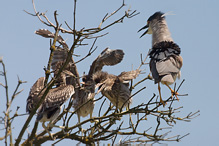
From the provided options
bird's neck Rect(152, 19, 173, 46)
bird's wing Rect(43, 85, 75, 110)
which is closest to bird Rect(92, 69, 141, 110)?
bird's wing Rect(43, 85, 75, 110)

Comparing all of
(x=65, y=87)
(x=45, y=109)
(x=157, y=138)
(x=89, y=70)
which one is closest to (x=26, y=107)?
(x=45, y=109)

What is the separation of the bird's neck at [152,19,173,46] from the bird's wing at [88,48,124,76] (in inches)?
44.7

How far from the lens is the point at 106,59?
5.64 meters

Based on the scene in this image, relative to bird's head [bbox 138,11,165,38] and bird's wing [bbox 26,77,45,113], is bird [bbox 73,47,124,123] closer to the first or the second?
bird's wing [bbox 26,77,45,113]

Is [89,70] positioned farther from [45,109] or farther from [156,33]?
[156,33]

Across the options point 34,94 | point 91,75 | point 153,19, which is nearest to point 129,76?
point 91,75

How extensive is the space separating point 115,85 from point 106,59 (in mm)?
455

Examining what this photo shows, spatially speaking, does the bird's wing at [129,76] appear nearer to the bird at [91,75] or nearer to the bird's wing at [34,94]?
the bird at [91,75]

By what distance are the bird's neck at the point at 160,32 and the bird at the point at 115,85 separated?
1311 millimetres

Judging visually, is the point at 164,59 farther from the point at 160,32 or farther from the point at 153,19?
the point at 153,19

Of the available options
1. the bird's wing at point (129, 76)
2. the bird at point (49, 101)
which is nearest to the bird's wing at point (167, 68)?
the bird's wing at point (129, 76)

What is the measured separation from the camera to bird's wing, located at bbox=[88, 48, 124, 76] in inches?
220

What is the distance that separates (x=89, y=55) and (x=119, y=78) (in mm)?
1950

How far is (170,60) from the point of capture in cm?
554
